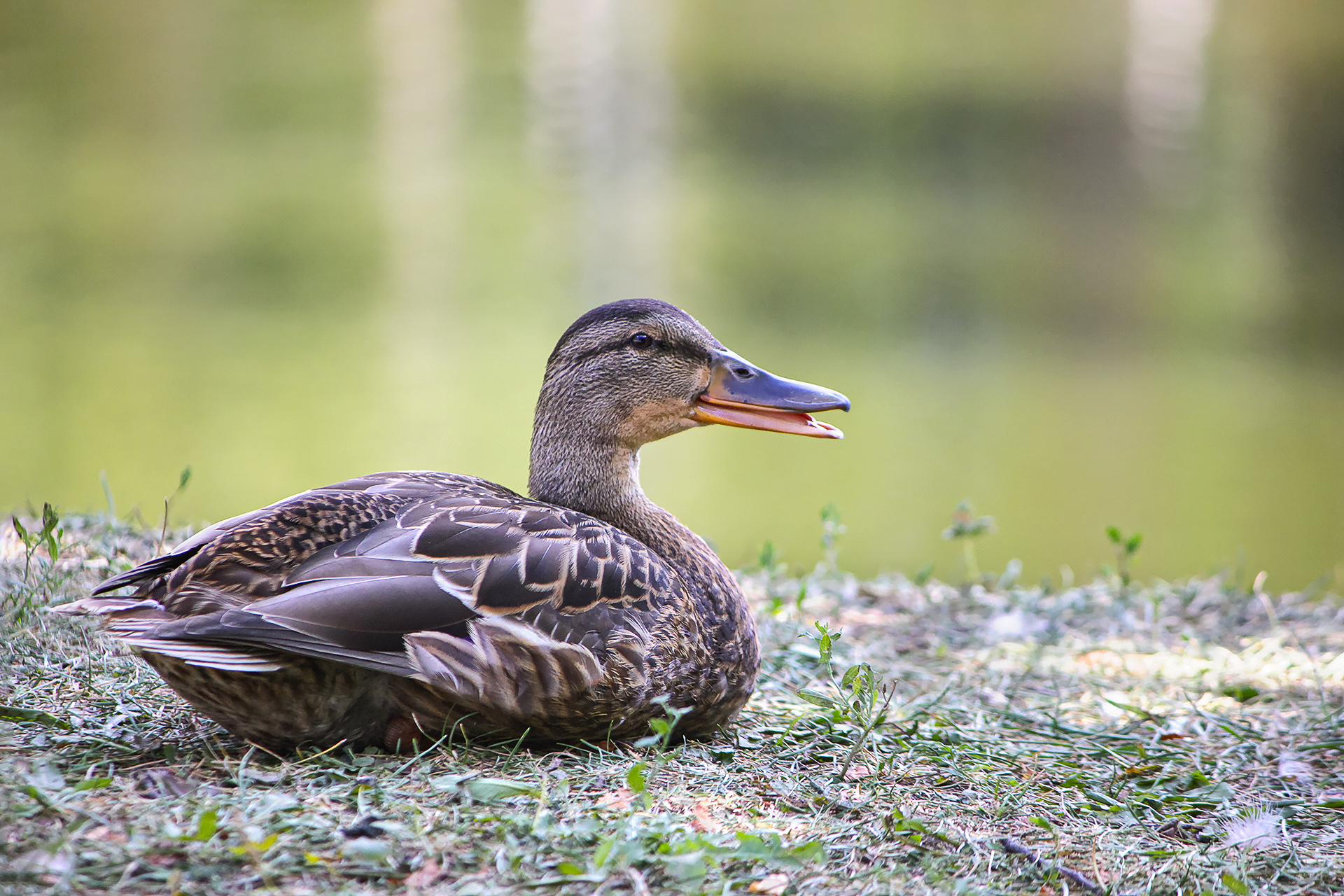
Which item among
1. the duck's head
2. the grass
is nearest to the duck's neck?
the duck's head

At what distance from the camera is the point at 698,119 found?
20.3 meters

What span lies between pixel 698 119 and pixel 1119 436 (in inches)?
415

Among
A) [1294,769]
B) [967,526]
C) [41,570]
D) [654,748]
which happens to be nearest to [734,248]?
[967,526]

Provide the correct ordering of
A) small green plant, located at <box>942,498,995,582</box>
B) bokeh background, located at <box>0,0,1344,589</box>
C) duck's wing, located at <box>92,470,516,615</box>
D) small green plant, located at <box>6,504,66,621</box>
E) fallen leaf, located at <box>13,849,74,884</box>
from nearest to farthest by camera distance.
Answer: fallen leaf, located at <box>13,849,74,884</box>, duck's wing, located at <box>92,470,516,615</box>, small green plant, located at <box>6,504,66,621</box>, small green plant, located at <box>942,498,995,582</box>, bokeh background, located at <box>0,0,1344,589</box>

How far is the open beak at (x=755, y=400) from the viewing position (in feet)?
11.7

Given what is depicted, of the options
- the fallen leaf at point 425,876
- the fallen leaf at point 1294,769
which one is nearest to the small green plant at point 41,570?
the fallen leaf at point 425,876

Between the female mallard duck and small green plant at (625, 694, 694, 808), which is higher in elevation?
the female mallard duck

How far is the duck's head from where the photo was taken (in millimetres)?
3541

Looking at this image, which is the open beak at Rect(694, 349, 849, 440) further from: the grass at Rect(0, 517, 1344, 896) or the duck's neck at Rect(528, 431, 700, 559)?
the grass at Rect(0, 517, 1344, 896)

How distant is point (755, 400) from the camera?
3566 millimetres

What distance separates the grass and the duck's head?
0.81 m

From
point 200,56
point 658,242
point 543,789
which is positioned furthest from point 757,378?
point 200,56

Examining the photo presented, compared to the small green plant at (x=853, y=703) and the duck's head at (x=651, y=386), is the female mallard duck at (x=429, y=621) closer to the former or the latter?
the small green plant at (x=853, y=703)

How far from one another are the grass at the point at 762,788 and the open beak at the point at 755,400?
77cm
